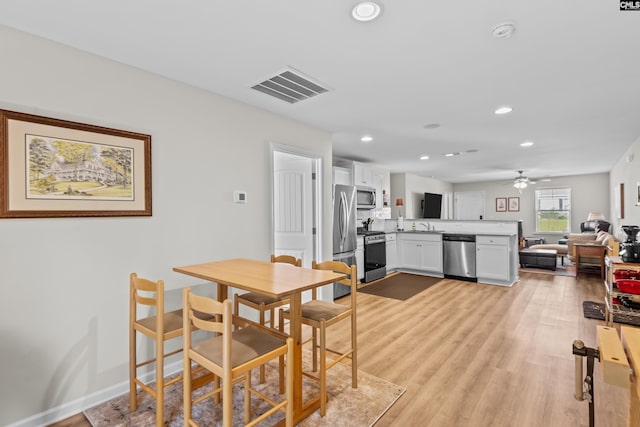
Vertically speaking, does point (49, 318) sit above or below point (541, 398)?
above

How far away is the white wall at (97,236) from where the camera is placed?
6.26 ft

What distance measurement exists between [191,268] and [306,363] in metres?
1.32

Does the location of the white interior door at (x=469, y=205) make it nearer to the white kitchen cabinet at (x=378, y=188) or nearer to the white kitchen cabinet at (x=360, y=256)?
the white kitchen cabinet at (x=378, y=188)

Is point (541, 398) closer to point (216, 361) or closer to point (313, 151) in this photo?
point (216, 361)

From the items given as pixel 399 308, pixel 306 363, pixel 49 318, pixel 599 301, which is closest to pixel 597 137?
pixel 599 301

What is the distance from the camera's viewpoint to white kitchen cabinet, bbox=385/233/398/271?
6504mm

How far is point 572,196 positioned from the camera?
30.9ft

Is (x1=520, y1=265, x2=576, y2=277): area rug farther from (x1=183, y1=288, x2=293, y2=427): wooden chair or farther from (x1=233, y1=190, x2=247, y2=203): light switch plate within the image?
(x1=183, y1=288, x2=293, y2=427): wooden chair

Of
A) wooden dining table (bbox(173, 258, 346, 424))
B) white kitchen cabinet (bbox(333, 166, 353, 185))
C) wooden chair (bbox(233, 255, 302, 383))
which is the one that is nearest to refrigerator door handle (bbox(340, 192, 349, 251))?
white kitchen cabinet (bbox(333, 166, 353, 185))

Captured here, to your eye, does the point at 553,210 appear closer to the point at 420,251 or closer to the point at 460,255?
the point at 460,255

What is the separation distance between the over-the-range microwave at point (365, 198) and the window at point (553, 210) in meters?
6.98

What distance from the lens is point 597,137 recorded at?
458cm

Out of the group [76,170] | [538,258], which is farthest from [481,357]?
[538,258]

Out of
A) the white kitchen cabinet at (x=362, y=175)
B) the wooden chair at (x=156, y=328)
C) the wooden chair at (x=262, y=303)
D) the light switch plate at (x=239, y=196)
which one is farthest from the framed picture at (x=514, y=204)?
the wooden chair at (x=156, y=328)
